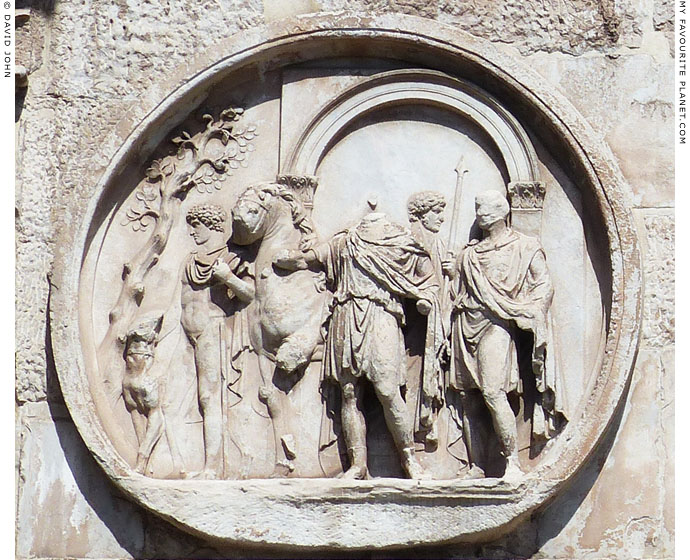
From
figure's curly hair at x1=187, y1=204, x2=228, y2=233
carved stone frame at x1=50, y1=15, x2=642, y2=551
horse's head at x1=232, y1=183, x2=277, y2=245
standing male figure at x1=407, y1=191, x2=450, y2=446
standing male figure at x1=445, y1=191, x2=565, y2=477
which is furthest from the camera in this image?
figure's curly hair at x1=187, y1=204, x2=228, y2=233

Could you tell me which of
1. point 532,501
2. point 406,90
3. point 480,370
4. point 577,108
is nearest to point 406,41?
point 406,90

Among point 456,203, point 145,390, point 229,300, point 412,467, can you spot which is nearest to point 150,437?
point 145,390

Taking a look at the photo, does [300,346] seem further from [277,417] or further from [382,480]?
[382,480]

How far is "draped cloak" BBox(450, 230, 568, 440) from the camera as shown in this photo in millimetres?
7422

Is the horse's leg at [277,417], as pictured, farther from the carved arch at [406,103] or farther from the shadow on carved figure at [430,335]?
the carved arch at [406,103]

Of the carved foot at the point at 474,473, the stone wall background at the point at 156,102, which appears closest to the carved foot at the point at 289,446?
the stone wall background at the point at 156,102

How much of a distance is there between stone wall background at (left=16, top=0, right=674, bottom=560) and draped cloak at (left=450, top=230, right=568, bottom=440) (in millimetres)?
329

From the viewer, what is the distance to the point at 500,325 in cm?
743

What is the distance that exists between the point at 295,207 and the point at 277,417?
0.96m

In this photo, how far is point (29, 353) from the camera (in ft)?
25.2

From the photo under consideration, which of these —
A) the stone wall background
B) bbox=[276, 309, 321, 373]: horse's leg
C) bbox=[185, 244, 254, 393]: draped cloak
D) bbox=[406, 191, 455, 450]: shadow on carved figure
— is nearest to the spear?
bbox=[406, 191, 455, 450]: shadow on carved figure

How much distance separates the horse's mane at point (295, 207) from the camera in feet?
25.2

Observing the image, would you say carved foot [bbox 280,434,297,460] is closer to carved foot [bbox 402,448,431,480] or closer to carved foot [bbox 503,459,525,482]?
carved foot [bbox 402,448,431,480]

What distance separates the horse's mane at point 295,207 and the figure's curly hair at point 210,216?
0.14m
